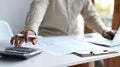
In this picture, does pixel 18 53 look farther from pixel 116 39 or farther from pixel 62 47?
pixel 116 39

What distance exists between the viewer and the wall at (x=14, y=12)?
2398 millimetres

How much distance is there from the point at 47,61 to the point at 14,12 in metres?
1.66

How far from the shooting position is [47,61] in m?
0.95

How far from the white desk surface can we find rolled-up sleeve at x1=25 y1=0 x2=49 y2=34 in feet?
0.80

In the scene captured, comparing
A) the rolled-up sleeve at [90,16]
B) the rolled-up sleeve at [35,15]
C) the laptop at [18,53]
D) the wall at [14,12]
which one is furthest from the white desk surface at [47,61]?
the wall at [14,12]

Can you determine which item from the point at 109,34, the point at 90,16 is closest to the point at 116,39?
the point at 109,34

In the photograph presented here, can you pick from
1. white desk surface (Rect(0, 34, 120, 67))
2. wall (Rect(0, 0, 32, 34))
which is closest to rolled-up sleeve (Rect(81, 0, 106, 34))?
white desk surface (Rect(0, 34, 120, 67))

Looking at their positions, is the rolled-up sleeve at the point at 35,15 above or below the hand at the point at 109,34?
above

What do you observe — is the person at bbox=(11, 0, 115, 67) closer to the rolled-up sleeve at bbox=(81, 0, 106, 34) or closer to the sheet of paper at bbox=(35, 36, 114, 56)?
the rolled-up sleeve at bbox=(81, 0, 106, 34)

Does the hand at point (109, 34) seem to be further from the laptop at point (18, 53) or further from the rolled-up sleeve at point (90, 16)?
the laptop at point (18, 53)

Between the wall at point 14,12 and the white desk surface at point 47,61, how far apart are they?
59.1 inches

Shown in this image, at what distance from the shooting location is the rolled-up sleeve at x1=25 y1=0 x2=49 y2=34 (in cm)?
124

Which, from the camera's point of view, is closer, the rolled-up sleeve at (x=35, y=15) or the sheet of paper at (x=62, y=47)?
the sheet of paper at (x=62, y=47)

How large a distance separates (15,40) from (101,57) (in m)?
0.45
